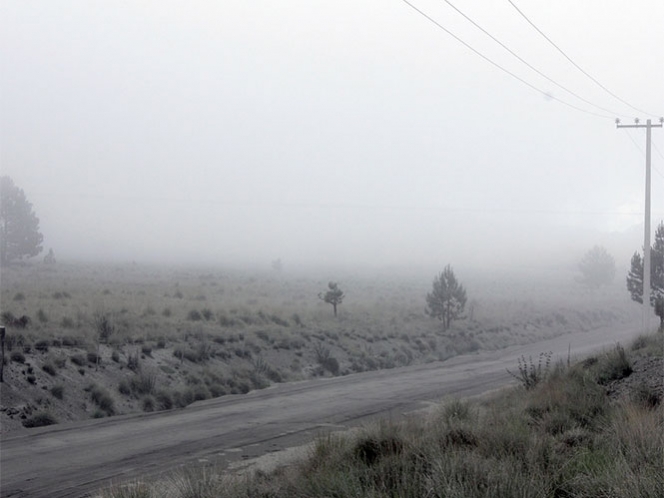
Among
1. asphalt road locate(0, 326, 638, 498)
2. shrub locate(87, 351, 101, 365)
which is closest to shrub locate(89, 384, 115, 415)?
asphalt road locate(0, 326, 638, 498)

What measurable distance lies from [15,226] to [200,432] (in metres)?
83.2

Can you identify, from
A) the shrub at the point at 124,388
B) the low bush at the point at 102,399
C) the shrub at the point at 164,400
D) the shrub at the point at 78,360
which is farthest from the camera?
the shrub at the point at 78,360

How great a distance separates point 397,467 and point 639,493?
2686 mm

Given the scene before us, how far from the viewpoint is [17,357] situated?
22312 mm

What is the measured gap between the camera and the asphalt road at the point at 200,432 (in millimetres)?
12562

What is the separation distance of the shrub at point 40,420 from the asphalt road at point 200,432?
0.91 metres

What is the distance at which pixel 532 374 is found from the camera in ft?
62.6

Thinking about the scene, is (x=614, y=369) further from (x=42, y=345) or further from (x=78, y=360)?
(x=42, y=345)

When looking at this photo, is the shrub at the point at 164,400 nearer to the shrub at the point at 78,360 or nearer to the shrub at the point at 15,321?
the shrub at the point at 78,360

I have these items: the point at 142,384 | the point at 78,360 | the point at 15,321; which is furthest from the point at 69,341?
the point at 142,384

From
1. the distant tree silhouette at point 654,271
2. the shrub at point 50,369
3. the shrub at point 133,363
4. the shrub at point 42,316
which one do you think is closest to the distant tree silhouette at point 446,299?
the distant tree silhouette at point 654,271

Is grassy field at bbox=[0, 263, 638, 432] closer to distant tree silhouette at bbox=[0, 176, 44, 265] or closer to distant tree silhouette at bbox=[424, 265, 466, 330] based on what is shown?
distant tree silhouette at bbox=[424, 265, 466, 330]

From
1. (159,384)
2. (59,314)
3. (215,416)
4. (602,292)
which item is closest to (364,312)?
(59,314)

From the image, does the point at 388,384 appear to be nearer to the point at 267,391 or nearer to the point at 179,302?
the point at 267,391
